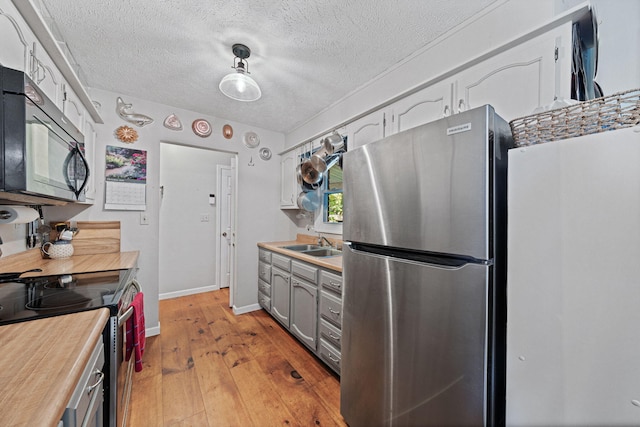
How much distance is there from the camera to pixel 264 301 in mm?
2938

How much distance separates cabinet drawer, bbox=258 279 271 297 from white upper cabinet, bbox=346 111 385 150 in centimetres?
178

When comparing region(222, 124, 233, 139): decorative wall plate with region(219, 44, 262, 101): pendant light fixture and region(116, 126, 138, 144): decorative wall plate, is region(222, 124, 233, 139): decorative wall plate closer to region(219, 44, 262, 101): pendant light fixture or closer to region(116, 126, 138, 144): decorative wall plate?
region(116, 126, 138, 144): decorative wall plate

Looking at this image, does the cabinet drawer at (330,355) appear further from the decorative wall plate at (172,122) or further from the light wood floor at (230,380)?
the decorative wall plate at (172,122)

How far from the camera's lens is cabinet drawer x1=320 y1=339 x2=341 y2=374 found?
1798 millimetres

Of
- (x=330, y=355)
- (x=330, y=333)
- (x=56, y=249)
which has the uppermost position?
(x=56, y=249)

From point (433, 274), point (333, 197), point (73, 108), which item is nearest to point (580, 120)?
point (433, 274)

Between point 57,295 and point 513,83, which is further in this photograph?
point 513,83

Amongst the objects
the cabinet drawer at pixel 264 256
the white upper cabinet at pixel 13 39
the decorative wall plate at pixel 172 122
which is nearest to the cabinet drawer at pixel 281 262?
the cabinet drawer at pixel 264 256

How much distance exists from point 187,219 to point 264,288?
1.61 metres

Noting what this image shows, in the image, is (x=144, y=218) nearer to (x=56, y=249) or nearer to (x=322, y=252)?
(x=56, y=249)

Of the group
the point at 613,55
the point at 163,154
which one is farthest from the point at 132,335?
the point at 163,154

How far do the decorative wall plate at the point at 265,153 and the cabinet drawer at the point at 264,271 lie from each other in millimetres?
1302

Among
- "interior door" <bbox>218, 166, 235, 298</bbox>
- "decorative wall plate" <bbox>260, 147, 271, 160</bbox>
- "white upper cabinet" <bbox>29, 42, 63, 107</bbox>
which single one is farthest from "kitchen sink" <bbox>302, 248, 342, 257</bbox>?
"white upper cabinet" <bbox>29, 42, 63, 107</bbox>

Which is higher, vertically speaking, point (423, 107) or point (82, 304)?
point (423, 107)
